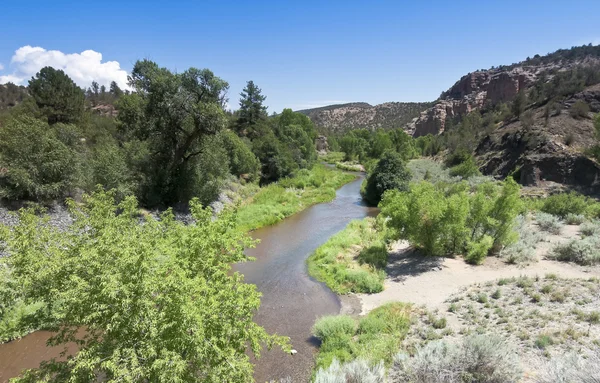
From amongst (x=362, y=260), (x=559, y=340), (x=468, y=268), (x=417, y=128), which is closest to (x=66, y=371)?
(x=559, y=340)

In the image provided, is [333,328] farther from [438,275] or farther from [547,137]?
[547,137]

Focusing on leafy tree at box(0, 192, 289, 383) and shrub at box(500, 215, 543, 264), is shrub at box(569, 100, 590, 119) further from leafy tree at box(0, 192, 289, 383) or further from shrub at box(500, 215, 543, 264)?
leafy tree at box(0, 192, 289, 383)

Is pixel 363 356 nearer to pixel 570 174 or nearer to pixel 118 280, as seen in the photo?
pixel 118 280

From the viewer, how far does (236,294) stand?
775 cm

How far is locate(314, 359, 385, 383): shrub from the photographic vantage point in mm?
9156

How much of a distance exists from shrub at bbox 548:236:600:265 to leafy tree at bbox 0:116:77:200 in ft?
108

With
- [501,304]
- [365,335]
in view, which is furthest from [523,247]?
[365,335]

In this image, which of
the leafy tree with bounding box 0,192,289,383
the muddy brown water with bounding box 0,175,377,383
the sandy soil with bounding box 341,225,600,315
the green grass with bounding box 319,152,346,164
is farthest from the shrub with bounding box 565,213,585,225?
the green grass with bounding box 319,152,346,164

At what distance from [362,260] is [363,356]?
10214 mm

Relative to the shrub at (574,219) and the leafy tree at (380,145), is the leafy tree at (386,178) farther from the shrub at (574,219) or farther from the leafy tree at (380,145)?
the leafy tree at (380,145)

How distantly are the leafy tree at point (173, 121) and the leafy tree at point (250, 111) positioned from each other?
29.6 m

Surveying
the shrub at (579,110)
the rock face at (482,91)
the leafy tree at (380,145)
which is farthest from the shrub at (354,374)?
the rock face at (482,91)

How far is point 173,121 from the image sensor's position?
93.2 ft

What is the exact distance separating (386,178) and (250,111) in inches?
1298
